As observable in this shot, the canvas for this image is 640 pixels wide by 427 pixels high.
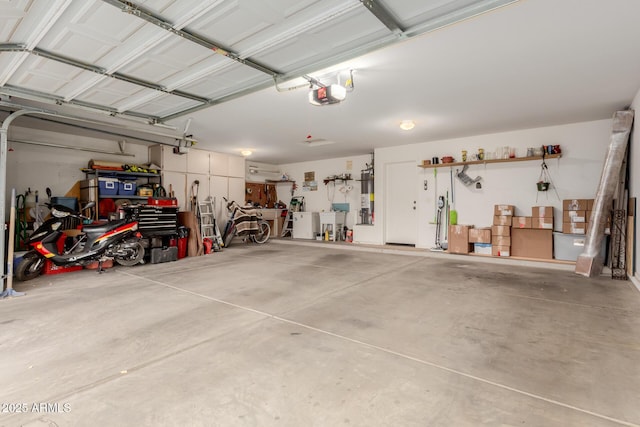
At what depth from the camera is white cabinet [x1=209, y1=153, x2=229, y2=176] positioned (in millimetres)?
8234

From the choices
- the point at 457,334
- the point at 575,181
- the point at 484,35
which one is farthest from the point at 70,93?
the point at 575,181

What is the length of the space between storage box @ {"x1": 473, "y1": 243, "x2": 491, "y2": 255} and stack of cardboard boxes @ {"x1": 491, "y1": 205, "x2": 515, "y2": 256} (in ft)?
0.38

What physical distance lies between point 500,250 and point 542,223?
86 centimetres

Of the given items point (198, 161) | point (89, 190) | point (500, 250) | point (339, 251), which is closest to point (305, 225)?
point (339, 251)

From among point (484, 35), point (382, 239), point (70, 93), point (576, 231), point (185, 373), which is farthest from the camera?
point (382, 239)

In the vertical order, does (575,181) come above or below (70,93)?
below

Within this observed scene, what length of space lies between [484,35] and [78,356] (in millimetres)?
4204

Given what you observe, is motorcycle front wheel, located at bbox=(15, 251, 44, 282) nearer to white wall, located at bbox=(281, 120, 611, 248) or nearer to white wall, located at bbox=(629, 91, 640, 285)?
white wall, located at bbox=(281, 120, 611, 248)

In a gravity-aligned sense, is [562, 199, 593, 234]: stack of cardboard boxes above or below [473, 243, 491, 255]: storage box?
above

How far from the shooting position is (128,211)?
559 centimetres

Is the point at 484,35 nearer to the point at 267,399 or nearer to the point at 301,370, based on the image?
the point at 301,370

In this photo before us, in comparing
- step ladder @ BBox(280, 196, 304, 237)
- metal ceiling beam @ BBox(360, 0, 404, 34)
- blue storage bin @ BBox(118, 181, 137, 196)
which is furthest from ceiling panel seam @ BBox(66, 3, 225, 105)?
step ladder @ BBox(280, 196, 304, 237)

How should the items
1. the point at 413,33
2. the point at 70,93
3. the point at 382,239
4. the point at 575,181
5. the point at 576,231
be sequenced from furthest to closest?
the point at 382,239 → the point at 575,181 → the point at 576,231 → the point at 70,93 → the point at 413,33

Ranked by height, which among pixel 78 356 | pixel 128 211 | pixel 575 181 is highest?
pixel 575 181
